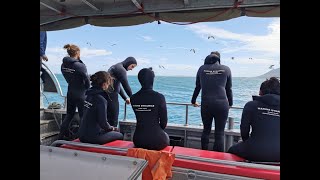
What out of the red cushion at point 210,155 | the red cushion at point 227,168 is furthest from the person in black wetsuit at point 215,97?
the red cushion at point 227,168

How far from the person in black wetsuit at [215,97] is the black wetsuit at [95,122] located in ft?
4.26

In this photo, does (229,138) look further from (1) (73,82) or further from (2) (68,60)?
(2) (68,60)

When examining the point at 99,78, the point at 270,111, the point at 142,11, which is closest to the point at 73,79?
the point at 99,78

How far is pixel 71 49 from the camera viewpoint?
3732 mm

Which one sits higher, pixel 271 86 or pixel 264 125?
pixel 271 86

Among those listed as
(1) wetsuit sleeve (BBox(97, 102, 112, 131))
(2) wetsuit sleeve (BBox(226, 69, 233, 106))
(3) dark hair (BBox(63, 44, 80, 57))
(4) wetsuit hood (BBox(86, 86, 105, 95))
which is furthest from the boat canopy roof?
(1) wetsuit sleeve (BBox(97, 102, 112, 131))

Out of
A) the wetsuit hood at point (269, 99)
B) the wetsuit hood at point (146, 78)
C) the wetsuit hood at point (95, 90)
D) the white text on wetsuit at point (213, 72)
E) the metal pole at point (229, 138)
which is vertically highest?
the white text on wetsuit at point (213, 72)

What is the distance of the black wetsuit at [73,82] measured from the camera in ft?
12.2

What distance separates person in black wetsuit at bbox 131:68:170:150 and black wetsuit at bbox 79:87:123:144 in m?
0.39

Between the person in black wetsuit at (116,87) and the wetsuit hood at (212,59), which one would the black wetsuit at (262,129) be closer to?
the wetsuit hood at (212,59)

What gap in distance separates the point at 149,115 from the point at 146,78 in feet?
1.31
